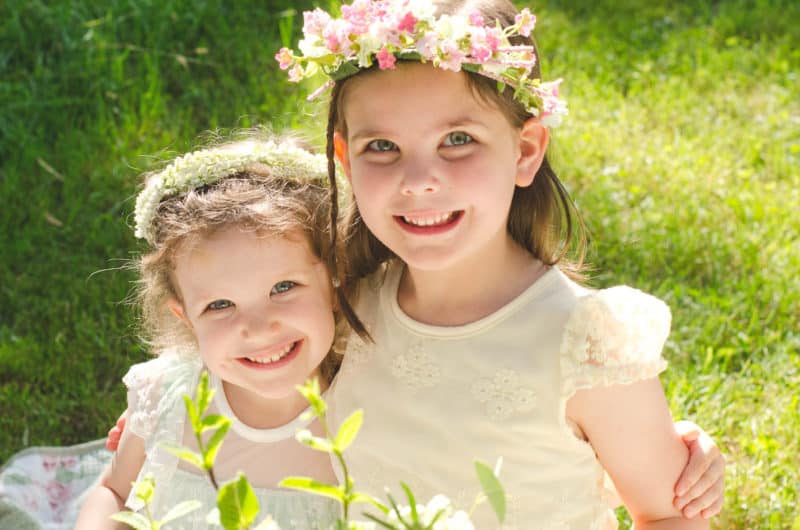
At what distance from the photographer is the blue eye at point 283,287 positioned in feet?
7.52

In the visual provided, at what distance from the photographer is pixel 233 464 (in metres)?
2.43

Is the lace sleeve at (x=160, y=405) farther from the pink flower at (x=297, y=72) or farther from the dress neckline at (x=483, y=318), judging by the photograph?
the pink flower at (x=297, y=72)

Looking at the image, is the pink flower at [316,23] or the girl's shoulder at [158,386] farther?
the girl's shoulder at [158,386]

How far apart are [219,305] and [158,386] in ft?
1.35

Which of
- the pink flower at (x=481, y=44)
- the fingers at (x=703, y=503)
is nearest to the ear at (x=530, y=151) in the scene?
the pink flower at (x=481, y=44)

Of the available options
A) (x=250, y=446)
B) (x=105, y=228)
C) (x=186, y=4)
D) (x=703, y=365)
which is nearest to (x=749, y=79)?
(x=703, y=365)

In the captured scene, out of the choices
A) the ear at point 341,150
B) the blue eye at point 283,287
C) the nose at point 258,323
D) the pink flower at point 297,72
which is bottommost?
the nose at point 258,323

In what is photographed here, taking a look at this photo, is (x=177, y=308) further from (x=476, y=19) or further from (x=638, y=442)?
(x=638, y=442)

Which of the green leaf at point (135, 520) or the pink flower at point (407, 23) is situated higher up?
the pink flower at point (407, 23)

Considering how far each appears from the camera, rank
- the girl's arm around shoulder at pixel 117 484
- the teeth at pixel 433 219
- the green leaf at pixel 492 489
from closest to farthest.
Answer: the green leaf at pixel 492 489
the teeth at pixel 433 219
the girl's arm around shoulder at pixel 117 484

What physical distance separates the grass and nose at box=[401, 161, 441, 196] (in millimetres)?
940

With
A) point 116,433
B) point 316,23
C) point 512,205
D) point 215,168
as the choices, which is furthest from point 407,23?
point 116,433

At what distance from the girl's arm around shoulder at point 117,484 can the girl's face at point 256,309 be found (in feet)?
1.46

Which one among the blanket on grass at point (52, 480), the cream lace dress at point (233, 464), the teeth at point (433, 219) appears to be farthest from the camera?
the blanket on grass at point (52, 480)
